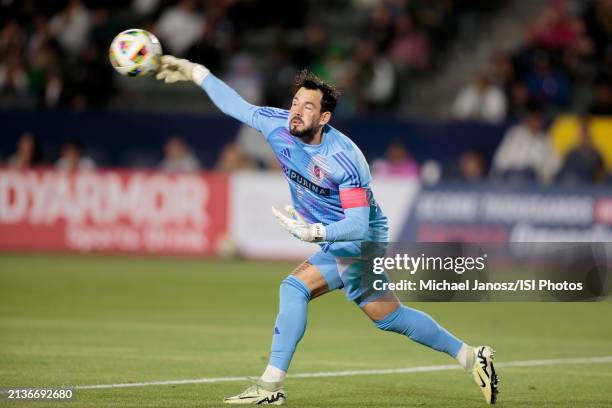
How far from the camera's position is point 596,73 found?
72.7ft

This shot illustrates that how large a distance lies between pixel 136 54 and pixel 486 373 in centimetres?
357

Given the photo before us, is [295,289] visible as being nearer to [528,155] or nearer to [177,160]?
[528,155]

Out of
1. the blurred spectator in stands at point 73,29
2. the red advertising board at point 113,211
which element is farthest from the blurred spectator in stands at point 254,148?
the blurred spectator in stands at point 73,29

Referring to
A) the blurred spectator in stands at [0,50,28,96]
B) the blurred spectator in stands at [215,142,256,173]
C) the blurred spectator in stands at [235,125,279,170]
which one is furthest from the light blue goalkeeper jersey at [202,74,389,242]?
the blurred spectator in stands at [0,50,28,96]


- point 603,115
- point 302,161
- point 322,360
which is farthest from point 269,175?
point 302,161

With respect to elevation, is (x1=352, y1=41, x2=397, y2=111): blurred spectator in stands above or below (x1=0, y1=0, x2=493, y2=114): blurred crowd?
below

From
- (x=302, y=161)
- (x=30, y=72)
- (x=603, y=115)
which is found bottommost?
(x=302, y=161)

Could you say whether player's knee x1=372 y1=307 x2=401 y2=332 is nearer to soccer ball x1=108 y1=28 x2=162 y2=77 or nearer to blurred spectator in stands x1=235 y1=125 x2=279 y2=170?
soccer ball x1=108 y1=28 x2=162 y2=77

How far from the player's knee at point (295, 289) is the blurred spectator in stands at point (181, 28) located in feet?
50.7

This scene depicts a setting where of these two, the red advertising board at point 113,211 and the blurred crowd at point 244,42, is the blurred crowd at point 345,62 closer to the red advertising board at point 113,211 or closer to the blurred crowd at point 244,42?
the blurred crowd at point 244,42

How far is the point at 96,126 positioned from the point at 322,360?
1254cm

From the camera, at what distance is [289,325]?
27.4ft

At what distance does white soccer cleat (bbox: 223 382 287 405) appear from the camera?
322 inches

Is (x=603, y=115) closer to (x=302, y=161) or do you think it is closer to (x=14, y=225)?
(x=14, y=225)
